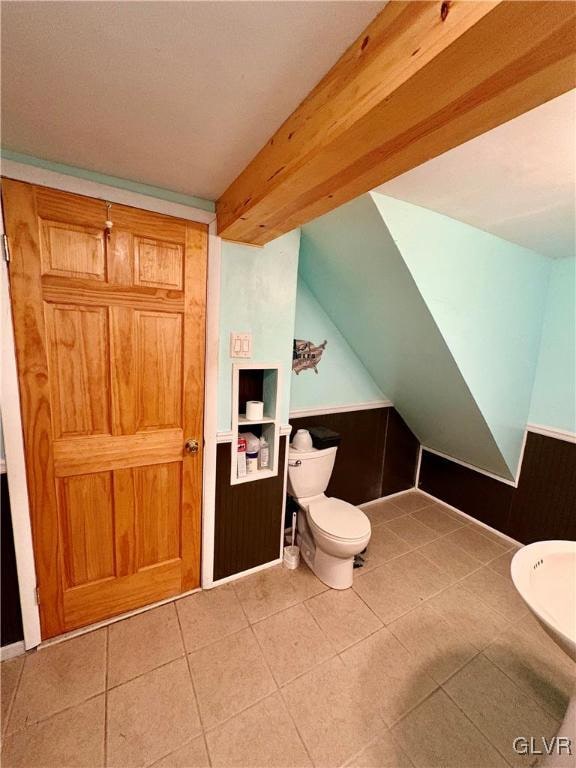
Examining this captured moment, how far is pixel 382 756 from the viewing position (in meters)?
1.09

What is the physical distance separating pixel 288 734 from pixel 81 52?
7.07ft

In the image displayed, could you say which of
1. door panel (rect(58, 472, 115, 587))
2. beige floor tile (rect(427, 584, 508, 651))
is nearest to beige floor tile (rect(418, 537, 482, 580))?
beige floor tile (rect(427, 584, 508, 651))

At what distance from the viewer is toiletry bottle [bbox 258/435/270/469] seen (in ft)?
5.94

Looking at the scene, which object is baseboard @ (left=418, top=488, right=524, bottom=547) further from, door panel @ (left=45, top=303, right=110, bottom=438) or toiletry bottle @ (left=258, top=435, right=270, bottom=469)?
door panel @ (left=45, top=303, right=110, bottom=438)

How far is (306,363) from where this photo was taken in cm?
221

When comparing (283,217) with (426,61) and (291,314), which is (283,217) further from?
(426,61)

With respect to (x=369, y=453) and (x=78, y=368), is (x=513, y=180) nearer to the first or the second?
(x=78, y=368)

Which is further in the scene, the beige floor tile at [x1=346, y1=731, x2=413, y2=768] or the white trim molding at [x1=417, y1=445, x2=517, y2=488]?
the white trim molding at [x1=417, y1=445, x2=517, y2=488]

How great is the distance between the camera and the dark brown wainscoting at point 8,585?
4.14ft

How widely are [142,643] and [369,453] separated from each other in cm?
196

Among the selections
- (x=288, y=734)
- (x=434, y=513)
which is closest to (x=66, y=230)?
(x=288, y=734)

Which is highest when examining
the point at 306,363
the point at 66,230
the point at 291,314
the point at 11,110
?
the point at 11,110

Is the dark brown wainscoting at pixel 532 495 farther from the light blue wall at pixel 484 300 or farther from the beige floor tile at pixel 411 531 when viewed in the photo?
the beige floor tile at pixel 411 531

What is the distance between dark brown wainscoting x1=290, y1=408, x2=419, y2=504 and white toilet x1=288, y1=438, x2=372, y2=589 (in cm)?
33
